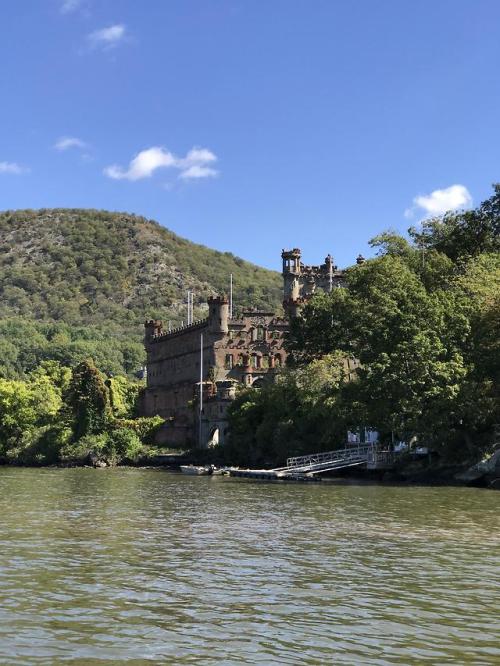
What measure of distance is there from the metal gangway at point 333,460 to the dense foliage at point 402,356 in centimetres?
165

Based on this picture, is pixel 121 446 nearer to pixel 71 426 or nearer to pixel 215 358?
pixel 71 426

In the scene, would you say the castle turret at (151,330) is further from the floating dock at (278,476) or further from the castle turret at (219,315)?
the floating dock at (278,476)

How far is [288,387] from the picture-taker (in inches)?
3241

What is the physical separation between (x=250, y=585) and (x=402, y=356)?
1517 inches

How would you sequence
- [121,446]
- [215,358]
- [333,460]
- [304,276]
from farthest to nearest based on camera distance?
1. [304,276]
2. [215,358]
3. [121,446]
4. [333,460]

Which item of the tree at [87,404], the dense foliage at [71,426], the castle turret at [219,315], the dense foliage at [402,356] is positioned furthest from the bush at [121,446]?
the castle turret at [219,315]

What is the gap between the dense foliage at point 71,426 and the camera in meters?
97.9

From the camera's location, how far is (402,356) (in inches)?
2333

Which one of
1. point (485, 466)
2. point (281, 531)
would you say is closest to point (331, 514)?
point (281, 531)

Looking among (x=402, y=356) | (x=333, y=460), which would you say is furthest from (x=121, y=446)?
(x=402, y=356)

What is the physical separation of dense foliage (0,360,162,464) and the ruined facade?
584cm

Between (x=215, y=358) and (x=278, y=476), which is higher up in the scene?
(x=215, y=358)

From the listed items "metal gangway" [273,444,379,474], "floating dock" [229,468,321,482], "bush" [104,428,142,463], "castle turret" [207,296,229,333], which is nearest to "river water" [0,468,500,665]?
"floating dock" [229,468,321,482]

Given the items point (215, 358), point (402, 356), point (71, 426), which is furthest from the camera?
point (215, 358)
